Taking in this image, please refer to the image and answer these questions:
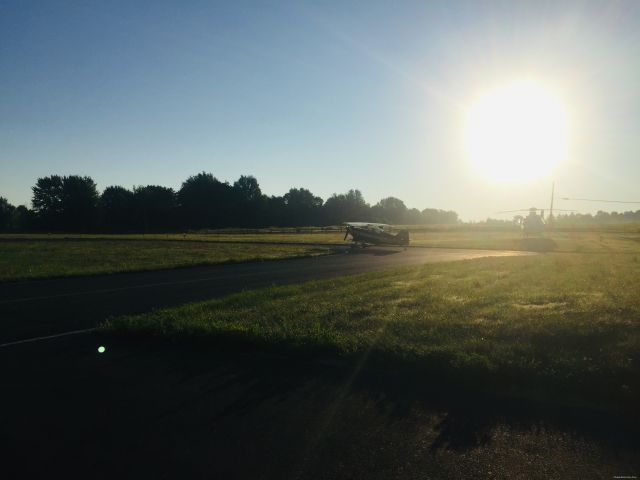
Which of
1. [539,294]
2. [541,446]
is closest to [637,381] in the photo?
[541,446]

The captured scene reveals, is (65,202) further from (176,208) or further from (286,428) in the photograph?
(286,428)

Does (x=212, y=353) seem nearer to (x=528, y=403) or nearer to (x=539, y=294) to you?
(x=528, y=403)

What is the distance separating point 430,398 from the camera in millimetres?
5613

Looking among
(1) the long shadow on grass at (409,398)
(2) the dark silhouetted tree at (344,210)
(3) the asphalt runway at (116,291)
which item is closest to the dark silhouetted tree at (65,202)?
(2) the dark silhouetted tree at (344,210)

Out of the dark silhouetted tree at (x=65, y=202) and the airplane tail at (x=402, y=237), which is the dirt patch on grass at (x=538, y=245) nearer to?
the airplane tail at (x=402, y=237)


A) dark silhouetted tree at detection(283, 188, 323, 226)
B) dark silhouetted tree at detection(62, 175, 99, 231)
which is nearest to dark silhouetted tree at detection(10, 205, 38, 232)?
dark silhouetted tree at detection(62, 175, 99, 231)

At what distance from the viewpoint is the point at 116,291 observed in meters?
15.6

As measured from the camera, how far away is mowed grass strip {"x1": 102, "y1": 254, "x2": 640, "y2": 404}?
599 centimetres

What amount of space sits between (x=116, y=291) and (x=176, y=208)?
388 feet

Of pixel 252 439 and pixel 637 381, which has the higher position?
pixel 637 381

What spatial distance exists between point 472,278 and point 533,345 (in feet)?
29.8

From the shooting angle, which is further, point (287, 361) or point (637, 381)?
point (287, 361)

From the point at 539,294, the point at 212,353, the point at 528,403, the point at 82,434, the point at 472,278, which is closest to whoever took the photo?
the point at 82,434

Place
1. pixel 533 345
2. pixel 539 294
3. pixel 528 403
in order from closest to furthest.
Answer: pixel 528 403
pixel 533 345
pixel 539 294
